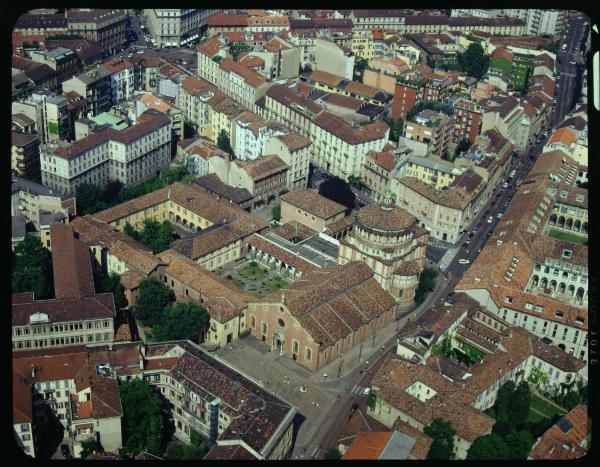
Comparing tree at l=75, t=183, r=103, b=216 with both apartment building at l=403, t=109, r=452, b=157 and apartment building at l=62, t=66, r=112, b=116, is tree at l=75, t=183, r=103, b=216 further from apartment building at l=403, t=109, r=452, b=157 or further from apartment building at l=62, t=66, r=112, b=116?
apartment building at l=403, t=109, r=452, b=157

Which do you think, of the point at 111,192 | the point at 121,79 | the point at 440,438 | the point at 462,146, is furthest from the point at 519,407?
the point at 121,79

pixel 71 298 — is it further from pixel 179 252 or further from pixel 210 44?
pixel 210 44

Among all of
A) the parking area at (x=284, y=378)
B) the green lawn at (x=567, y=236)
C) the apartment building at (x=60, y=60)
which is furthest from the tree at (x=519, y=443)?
the apartment building at (x=60, y=60)

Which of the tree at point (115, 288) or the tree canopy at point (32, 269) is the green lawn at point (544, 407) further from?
the tree canopy at point (32, 269)

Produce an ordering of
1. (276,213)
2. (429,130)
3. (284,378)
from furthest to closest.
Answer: (429,130) < (276,213) < (284,378)

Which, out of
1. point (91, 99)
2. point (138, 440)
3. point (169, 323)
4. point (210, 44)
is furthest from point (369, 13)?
point (138, 440)

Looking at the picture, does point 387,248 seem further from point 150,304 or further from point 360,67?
point 360,67
